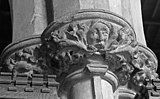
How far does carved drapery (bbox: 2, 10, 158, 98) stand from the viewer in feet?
16.3

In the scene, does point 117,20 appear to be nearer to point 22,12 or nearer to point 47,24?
point 47,24

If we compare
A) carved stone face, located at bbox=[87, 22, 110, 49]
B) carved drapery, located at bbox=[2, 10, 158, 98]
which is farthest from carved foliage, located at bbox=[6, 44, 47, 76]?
carved stone face, located at bbox=[87, 22, 110, 49]

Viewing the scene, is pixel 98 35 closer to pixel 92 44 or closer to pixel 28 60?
pixel 92 44

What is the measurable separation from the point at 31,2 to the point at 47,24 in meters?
0.35

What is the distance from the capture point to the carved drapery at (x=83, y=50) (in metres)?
4.96

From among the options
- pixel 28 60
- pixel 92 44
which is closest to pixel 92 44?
pixel 92 44

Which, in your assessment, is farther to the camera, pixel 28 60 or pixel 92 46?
pixel 28 60

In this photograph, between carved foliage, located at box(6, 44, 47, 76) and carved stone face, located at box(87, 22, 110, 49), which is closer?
carved stone face, located at box(87, 22, 110, 49)

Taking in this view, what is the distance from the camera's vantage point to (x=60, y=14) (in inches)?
212

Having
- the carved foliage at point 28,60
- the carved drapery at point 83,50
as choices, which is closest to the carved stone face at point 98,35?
the carved drapery at point 83,50

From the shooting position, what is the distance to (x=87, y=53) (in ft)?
16.2

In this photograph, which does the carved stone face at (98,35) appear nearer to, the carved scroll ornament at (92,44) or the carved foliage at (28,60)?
the carved scroll ornament at (92,44)

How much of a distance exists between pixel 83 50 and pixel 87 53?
0.14 ft

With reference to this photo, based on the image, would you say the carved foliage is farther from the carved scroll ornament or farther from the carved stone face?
the carved stone face
